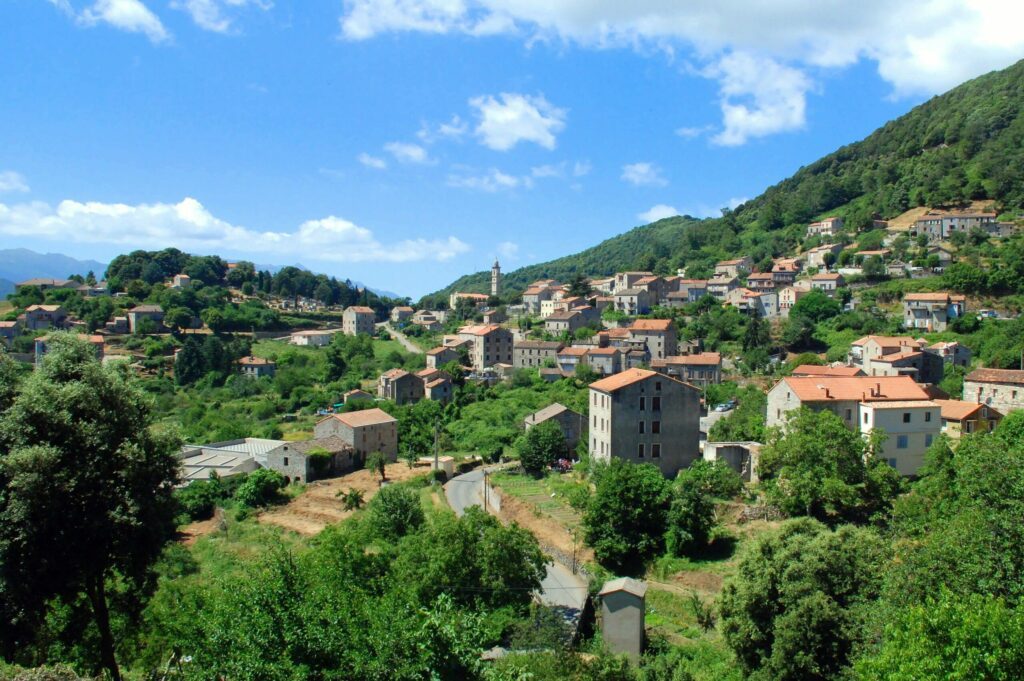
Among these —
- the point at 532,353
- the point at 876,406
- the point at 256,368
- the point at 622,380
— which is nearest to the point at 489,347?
the point at 532,353

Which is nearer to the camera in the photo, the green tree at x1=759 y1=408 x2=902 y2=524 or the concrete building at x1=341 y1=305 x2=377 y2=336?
the green tree at x1=759 y1=408 x2=902 y2=524

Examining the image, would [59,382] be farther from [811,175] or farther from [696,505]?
[811,175]

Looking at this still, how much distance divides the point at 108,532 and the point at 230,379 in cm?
6254

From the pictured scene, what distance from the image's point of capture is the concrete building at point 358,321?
97188 mm

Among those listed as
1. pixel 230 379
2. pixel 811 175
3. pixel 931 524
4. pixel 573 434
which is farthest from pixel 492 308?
pixel 931 524

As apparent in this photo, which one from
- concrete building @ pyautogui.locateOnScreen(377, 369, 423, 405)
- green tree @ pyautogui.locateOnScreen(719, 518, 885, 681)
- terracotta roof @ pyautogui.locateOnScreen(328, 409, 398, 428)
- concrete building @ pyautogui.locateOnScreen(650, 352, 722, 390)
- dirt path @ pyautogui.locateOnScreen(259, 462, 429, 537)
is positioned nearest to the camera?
green tree @ pyautogui.locateOnScreen(719, 518, 885, 681)

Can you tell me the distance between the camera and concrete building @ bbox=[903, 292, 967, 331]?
65375mm

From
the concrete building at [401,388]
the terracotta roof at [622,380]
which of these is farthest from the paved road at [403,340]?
the terracotta roof at [622,380]

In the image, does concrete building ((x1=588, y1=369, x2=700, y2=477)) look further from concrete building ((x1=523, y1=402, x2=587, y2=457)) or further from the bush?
the bush

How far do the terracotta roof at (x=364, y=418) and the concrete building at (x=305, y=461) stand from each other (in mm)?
2173

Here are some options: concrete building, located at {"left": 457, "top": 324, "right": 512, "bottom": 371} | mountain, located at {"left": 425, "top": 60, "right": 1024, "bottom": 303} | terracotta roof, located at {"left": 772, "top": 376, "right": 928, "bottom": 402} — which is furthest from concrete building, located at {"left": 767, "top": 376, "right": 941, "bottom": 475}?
→ mountain, located at {"left": 425, "top": 60, "right": 1024, "bottom": 303}

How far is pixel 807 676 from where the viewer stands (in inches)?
639

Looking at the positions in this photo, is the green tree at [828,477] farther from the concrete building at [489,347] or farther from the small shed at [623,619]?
the concrete building at [489,347]

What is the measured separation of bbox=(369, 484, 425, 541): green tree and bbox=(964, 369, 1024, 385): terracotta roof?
111ft
